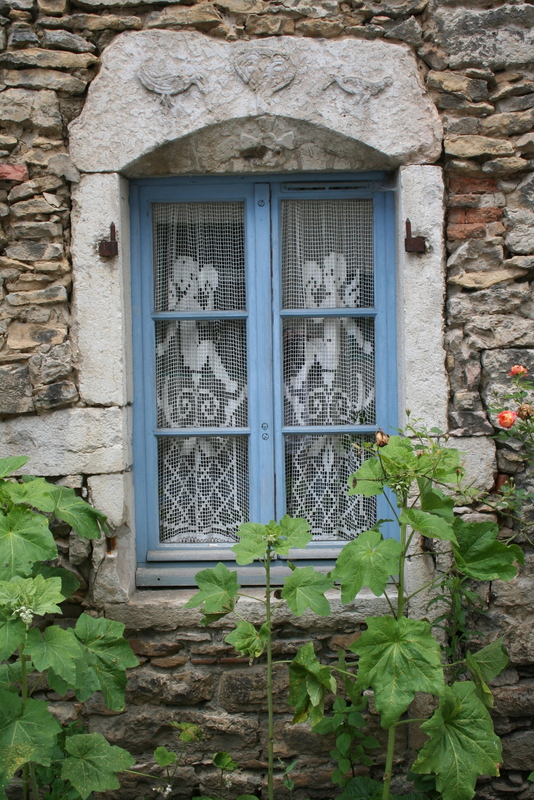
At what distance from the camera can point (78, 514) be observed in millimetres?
2168

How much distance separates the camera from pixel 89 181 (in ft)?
7.96

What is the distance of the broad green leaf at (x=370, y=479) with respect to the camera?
6.19ft

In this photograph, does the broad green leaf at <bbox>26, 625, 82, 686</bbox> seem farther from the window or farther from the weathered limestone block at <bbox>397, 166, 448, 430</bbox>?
the weathered limestone block at <bbox>397, 166, 448, 430</bbox>

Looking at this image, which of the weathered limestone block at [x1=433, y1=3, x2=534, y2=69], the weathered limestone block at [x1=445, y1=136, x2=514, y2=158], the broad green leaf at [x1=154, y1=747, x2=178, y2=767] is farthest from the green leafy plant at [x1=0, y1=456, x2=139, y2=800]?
the weathered limestone block at [x1=433, y1=3, x2=534, y2=69]

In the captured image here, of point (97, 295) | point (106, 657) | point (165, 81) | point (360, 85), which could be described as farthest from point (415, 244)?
point (106, 657)

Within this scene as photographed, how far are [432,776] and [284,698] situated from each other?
1.90ft

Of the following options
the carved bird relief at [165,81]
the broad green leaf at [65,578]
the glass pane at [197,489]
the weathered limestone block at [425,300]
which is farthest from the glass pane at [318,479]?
the carved bird relief at [165,81]

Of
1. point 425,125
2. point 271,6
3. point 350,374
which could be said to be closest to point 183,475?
point 350,374

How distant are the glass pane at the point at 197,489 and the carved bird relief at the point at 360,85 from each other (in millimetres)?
1387

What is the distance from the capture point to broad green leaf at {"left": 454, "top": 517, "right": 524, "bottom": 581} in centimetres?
190

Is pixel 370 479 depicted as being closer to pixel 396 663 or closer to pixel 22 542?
pixel 396 663

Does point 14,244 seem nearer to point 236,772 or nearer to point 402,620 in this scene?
point 402,620

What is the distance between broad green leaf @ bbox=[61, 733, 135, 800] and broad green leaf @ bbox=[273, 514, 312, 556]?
0.77m

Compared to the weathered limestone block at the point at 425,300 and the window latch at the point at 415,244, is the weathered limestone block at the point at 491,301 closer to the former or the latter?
the weathered limestone block at the point at 425,300
